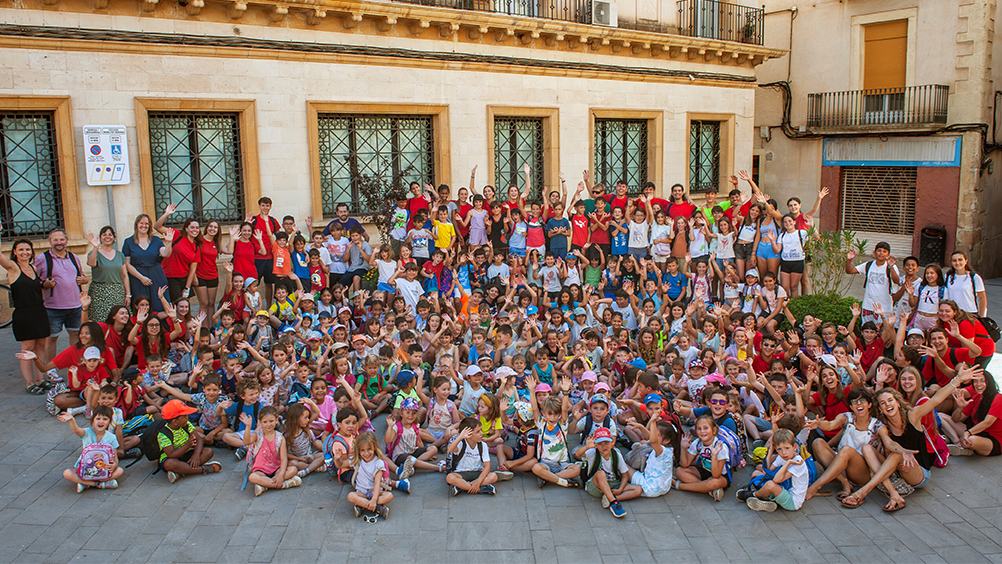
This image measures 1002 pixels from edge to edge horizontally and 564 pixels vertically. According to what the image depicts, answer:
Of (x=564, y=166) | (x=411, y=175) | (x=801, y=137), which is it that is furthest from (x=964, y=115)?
(x=411, y=175)

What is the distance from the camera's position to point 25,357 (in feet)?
25.9

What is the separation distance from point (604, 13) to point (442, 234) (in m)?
7.20

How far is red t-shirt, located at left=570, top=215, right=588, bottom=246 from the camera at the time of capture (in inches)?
454

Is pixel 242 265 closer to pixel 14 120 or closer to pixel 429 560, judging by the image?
pixel 14 120

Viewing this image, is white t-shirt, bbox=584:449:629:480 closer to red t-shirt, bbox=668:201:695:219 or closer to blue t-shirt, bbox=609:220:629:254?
blue t-shirt, bbox=609:220:629:254

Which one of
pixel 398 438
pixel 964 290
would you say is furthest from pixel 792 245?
pixel 398 438

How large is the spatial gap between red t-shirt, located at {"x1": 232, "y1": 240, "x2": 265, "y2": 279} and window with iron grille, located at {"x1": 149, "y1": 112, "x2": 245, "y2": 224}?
2421 millimetres

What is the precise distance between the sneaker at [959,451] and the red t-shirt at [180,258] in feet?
28.8

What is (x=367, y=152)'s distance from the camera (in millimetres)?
13445

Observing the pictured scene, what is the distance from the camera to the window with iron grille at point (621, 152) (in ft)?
54.6

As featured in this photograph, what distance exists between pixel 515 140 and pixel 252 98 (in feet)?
17.8

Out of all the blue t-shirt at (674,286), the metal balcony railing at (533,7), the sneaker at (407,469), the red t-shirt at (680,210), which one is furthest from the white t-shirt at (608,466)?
the metal balcony railing at (533,7)

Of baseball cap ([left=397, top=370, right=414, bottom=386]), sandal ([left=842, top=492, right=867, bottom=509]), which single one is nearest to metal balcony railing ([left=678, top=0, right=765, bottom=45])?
baseball cap ([left=397, top=370, right=414, bottom=386])

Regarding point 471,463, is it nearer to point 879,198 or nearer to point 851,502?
point 851,502
